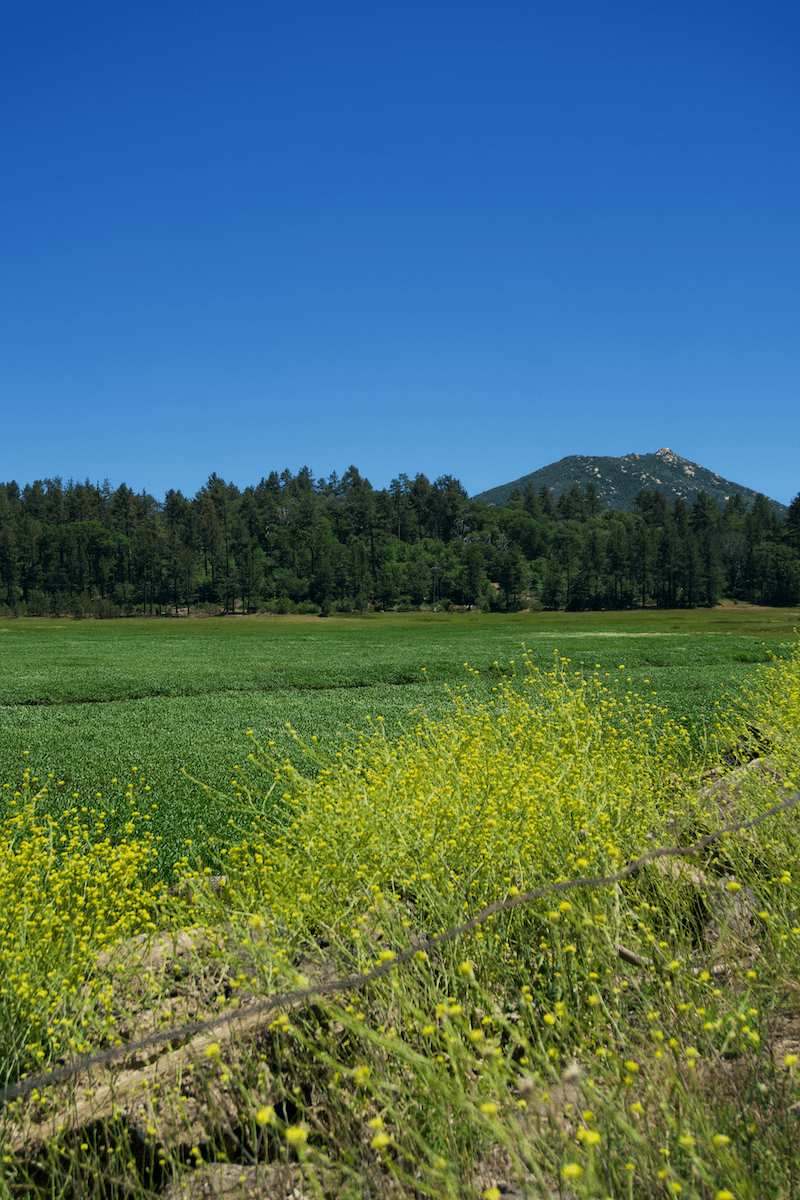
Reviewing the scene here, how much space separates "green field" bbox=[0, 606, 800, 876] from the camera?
10.3 meters

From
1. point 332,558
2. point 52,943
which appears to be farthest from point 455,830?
point 332,558

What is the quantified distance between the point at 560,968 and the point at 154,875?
4.43m

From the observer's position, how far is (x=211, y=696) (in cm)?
2020

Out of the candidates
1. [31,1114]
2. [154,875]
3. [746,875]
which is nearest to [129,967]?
[31,1114]

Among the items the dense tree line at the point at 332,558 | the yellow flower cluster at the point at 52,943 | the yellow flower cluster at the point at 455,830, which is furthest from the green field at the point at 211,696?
the dense tree line at the point at 332,558

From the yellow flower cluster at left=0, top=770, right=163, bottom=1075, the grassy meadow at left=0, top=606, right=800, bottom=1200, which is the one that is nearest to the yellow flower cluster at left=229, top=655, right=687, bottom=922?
the grassy meadow at left=0, top=606, right=800, bottom=1200

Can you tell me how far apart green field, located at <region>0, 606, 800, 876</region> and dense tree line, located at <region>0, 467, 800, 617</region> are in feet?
249

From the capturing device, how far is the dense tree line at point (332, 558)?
370ft

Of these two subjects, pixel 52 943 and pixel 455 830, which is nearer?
pixel 52 943

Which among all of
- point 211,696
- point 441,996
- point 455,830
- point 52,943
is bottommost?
point 211,696

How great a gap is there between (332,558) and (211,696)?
10657cm

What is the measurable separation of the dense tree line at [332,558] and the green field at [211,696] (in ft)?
249

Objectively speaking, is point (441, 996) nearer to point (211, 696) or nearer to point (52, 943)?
point (52, 943)

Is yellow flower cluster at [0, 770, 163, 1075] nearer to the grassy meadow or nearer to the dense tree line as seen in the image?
the grassy meadow
